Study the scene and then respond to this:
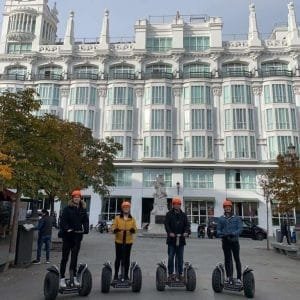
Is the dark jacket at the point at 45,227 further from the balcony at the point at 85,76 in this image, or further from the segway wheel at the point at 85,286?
the balcony at the point at 85,76

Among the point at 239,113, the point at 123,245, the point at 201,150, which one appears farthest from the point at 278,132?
the point at 123,245

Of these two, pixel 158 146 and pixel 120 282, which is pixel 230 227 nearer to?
pixel 120 282

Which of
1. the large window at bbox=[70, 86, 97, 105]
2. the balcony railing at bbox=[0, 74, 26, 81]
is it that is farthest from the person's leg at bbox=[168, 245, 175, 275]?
the balcony railing at bbox=[0, 74, 26, 81]

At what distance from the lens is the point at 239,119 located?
4672 cm

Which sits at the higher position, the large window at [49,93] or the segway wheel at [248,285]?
the large window at [49,93]

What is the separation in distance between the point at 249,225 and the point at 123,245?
27.3 metres

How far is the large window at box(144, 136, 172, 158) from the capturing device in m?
46.0

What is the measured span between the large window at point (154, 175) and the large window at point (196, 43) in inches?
729

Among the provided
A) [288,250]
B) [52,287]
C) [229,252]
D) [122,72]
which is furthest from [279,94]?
[52,287]

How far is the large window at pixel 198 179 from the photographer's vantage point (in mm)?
44969

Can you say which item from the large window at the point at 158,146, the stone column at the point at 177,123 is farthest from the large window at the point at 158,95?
the large window at the point at 158,146

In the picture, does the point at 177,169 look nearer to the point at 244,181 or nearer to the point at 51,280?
the point at 244,181

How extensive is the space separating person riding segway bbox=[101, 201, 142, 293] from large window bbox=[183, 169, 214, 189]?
124 ft

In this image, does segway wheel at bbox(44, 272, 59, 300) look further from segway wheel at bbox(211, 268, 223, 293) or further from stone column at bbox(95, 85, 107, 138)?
stone column at bbox(95, 85, 107, 138)
